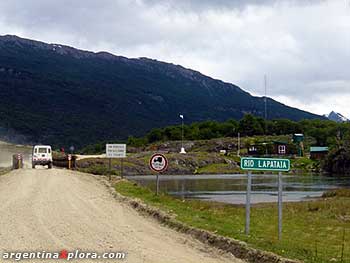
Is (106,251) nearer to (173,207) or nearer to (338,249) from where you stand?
(338,249)

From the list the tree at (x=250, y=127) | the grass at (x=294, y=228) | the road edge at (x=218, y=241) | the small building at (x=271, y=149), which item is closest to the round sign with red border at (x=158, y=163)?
the grass at (x=294, y=228)

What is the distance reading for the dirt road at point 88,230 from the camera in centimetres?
1256

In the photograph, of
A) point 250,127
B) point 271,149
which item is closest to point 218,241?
point 271,149

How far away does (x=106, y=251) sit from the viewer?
12320mm

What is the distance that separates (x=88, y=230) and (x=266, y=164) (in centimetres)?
475

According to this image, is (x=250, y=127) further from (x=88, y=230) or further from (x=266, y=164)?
(x=266, y=164)

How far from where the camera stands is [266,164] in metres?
13.6

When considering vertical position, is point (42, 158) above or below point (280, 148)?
below

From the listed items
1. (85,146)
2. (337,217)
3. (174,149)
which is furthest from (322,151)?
(337,217)

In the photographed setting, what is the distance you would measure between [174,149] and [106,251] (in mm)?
151328

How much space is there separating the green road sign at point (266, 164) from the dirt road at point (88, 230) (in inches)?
79.9

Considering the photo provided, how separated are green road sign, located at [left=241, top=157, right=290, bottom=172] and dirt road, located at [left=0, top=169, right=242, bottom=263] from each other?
2.03 meters

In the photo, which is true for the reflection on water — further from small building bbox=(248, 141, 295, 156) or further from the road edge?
small building bbox=(248, 141, 295, 156)

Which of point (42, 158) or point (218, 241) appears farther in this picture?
point (42, 158)
